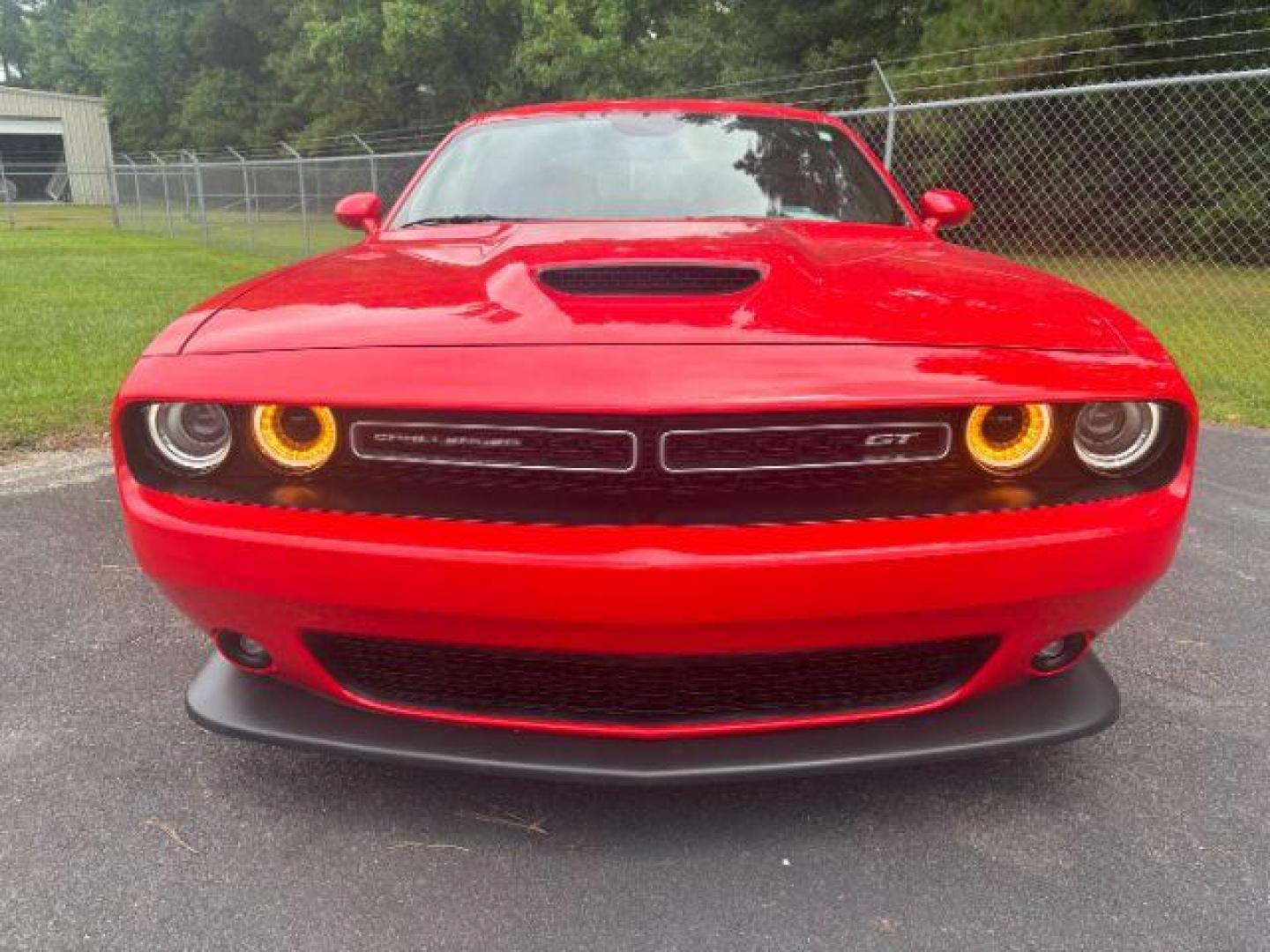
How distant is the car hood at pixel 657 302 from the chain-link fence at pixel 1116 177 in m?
12.1

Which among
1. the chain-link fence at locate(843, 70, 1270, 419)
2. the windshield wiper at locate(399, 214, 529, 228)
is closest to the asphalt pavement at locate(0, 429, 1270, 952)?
the windshield wiper at locate(399, 214, 529, 228)

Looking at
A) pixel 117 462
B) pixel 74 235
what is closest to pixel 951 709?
pixel 117 462

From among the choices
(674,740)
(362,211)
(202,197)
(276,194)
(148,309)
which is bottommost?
(148,309)

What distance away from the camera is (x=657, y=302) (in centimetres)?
175

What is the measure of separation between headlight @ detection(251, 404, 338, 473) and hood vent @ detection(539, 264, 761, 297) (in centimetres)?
51

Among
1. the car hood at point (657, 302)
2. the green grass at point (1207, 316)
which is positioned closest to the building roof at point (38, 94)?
the green grass at point (1207, 316)

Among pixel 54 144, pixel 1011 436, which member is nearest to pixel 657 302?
pixel 1011 436

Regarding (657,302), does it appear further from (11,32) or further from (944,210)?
(11,32)

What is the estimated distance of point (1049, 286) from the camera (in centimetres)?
205

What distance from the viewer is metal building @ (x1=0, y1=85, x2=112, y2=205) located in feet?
126

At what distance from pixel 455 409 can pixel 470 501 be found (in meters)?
0.18

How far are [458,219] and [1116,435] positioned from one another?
6.15 ft

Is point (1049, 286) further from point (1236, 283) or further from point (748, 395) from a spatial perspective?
point (1236, 283)

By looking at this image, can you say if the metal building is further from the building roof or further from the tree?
the tree
